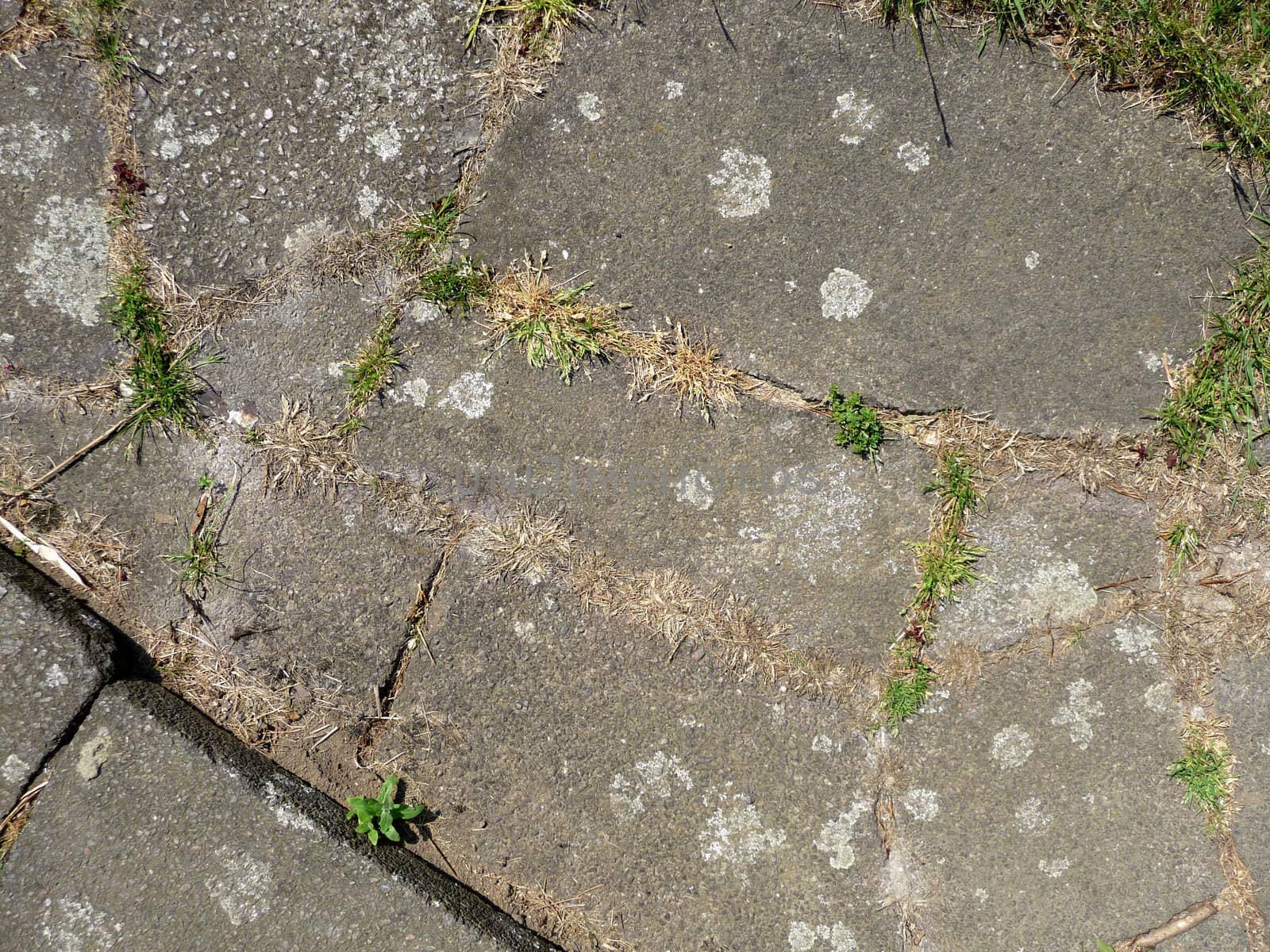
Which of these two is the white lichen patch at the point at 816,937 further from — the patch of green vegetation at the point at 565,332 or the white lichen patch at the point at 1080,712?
the patch of green vegetation at the point at 565,332

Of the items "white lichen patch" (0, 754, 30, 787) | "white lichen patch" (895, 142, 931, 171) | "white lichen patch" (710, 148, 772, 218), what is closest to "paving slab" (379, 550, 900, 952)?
"white lichen patch" (0, 754, 30, 787)

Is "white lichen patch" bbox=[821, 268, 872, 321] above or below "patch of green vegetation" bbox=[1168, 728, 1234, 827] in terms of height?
above

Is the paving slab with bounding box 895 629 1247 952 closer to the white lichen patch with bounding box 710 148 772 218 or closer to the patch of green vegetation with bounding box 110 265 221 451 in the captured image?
the white lichen patch with bounding box 710 148 772 218

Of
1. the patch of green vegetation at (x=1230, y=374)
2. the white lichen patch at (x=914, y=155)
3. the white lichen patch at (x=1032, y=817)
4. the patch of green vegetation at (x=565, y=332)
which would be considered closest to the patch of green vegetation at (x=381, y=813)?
the patch of green vegetation at (x=565, y=332)

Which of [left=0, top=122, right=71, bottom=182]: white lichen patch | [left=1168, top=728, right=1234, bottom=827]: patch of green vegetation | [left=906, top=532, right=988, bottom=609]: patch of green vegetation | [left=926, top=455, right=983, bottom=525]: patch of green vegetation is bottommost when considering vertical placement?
[left=1168, top=728, right=1234, bottom=827]: patch of green vegetation

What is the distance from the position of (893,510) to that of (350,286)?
5.74ft

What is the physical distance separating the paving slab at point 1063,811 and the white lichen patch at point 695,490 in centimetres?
95

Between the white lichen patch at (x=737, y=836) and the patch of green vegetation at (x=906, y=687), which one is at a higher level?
the patch of green vegetation at (x=906, y=687)

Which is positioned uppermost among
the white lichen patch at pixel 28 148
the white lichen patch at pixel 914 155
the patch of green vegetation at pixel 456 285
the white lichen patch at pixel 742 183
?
the white lichen patch at pixel 914 155

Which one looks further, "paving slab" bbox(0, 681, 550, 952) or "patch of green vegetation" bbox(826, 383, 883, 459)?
"patch of green vegetation" bbox(826, 383, 883, 459)

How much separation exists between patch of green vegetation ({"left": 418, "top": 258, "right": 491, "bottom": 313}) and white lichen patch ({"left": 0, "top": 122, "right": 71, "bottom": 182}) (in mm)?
1109

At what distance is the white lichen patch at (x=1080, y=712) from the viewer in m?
2.18

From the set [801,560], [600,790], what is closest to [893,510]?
[801,560]

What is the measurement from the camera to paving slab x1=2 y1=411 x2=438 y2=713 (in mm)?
2197
